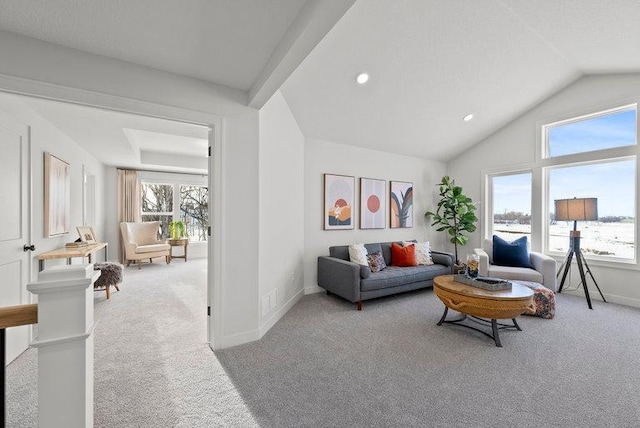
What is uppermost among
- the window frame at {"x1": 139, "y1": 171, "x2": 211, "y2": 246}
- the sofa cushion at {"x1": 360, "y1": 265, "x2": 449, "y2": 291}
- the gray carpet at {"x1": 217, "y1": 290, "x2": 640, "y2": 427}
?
the window frame at {"x1": 139, "y1": 171, "x2": 211, "y2": 246}

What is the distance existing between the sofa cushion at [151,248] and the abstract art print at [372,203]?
4381 millimetres

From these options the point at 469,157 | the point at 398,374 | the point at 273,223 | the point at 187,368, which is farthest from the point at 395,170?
the point at 187,368

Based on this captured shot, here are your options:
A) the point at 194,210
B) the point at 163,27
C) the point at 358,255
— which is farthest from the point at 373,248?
the point at 194,210

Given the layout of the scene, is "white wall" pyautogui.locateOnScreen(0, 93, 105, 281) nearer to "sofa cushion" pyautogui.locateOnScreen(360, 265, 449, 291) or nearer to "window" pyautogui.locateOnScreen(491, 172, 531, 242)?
"sofa cushion" pyautogui.locateOnScreen(360, 265, 449, 291)

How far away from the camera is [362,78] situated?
3.05m

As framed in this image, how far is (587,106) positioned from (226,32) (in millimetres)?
5082

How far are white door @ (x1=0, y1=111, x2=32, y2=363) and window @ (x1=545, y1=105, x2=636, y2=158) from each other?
263 inches

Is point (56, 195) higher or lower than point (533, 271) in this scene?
higher

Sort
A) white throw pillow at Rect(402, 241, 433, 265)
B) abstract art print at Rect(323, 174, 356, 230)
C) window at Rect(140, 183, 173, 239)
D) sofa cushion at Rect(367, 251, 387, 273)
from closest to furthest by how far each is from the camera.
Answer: sofa cushion at Rect(367, 251, 387, 273) < abstract art print at Rect(323, 174, 356, 230) < white throw pillow at Rect(402, 241, 433, 265) < window at Rect(140, 183, 173, 239)

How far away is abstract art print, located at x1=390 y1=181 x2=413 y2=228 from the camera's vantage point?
4.96 meters

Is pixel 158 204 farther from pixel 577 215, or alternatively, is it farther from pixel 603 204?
pixel 603 204

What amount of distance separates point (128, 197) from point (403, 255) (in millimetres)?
6272

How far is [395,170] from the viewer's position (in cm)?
503

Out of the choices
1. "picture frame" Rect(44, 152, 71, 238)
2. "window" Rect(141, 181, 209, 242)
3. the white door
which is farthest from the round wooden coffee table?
"window" Rect(141, 181, 209, 242)
